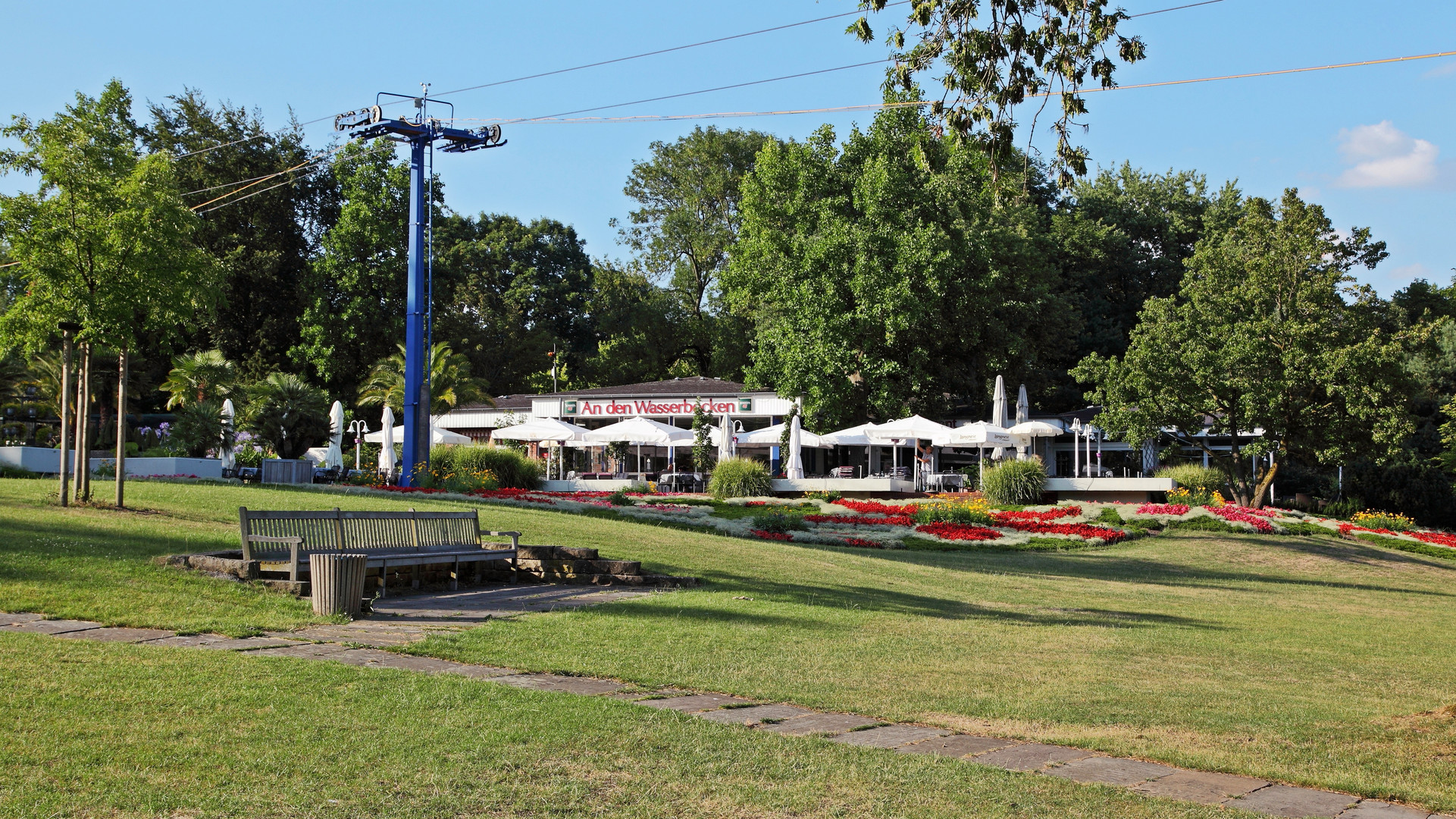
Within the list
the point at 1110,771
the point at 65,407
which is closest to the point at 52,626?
the point at 1110,771

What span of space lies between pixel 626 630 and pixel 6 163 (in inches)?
485

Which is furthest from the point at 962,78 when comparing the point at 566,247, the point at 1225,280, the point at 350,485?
the point at 566,247

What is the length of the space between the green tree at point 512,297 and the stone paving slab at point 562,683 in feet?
162

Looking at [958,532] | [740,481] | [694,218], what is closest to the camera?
[958,532]

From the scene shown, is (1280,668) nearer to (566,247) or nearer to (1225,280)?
(1225,280)

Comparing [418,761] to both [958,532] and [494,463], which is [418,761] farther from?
[494,463]

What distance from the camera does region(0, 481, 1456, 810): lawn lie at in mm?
6785

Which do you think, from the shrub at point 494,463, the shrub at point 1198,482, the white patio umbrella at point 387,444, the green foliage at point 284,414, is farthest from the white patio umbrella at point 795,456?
the green foliage at point 284,414

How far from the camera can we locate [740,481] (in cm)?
3130

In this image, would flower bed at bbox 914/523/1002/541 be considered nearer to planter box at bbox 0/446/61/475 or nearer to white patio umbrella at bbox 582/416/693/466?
white patio umbrella at bbox 582/416/693/466

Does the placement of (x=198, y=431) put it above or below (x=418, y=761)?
above

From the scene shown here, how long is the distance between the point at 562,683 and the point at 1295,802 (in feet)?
14.4

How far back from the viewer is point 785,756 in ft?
18.6

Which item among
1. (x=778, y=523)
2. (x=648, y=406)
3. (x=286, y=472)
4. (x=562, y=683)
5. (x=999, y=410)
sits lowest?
(x=562, y=683)
